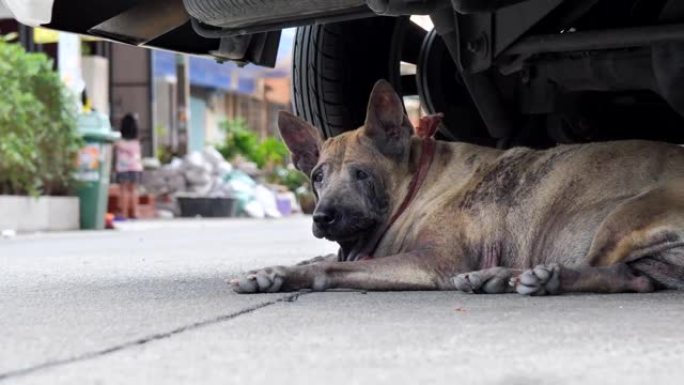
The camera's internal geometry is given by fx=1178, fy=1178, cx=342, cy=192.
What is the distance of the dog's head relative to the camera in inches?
179

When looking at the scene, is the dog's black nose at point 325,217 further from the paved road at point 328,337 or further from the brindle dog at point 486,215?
the paved road at point 328,337

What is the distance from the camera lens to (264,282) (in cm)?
407

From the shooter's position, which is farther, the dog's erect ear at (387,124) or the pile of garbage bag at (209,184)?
the pile of garbage bag at (209,184)

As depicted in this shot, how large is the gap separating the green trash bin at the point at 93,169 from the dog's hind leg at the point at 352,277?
10.5 m

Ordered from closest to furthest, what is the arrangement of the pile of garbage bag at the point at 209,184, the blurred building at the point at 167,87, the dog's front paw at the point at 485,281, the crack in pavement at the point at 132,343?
the crack in pavement at the point at 132,343
the dog's front paw at the point at 485,281
the blurred building at the point at 167,87
the pile of garbage bag at the point at 209,184

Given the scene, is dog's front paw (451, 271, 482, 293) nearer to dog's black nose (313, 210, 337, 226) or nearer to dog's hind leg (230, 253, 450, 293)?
dog's hind leg (230, 253, 450, 293)

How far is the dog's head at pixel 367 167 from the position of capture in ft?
14.9

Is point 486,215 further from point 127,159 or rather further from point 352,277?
point 127,159

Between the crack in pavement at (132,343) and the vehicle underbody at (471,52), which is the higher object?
the vehicle underbody at (471,52)

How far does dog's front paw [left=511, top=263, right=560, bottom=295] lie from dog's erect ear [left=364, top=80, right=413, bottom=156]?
1.02 m

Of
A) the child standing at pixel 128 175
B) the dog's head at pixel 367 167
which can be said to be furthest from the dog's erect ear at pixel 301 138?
the child standing at pixel 128 175

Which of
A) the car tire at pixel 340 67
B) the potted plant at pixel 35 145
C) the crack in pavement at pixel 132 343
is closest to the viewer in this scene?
the crack in pavement at pixel 132 343

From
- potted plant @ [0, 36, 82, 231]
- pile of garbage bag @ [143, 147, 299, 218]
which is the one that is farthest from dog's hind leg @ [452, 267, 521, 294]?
pile of garbage bag @ [143, 147, 299, 218]

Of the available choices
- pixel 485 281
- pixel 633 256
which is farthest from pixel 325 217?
pixel 633 256
